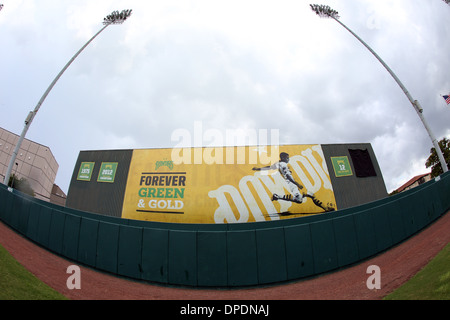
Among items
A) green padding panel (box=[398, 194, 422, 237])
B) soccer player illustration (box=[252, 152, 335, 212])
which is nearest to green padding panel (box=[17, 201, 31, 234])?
soccer player illustration (box=[252, 152, 335, 212])

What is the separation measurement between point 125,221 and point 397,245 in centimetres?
1469

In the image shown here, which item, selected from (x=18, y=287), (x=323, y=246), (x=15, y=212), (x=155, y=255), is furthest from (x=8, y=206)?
(x=323, y=246)

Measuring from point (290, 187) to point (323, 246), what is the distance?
10205 mm

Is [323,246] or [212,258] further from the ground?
[323,246]

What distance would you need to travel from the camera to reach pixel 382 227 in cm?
1089

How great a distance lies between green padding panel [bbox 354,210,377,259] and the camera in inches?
415

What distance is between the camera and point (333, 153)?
22.1 metres

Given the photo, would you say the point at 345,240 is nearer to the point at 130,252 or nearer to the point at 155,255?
the point at 155,255

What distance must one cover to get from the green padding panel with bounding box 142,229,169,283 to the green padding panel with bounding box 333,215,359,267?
8133mm

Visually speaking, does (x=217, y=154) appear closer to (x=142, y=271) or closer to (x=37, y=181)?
(x=142, y=271)

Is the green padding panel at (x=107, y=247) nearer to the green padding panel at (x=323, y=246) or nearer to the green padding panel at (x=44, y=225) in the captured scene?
the green padding panel at (x=44, y=225)

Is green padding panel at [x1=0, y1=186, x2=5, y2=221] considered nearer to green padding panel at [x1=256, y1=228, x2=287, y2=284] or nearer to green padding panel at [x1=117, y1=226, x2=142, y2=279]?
green padding panel at [x1=117, y1=226, x2=142, y2=279]

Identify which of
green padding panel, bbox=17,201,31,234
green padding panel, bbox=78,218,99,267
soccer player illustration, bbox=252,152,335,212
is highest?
soccer player illustration, bbox=252,152,335,212
